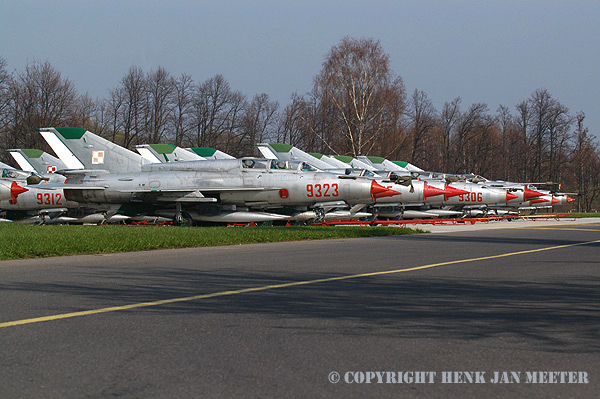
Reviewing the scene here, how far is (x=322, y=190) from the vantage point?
72.1 feet

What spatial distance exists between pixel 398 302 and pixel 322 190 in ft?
50.7

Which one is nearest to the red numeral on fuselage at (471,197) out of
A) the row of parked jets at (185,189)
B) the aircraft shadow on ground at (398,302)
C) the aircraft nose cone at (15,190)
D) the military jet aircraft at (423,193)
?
the military jet aircraft at (423,193)

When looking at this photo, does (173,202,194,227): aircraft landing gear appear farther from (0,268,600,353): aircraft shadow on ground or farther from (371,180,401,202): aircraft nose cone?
(0,268,600,353): aircraft shadow on ground

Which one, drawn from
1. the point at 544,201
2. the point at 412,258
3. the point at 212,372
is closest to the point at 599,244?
the point at 412,258

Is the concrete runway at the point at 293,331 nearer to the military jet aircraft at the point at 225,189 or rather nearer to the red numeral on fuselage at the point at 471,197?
the military jet aircraft at the point at 225,189

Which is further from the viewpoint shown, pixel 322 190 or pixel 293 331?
pixel 322 190

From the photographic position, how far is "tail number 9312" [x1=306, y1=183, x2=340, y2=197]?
21.9m

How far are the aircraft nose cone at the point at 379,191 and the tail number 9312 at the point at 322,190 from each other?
1.28 metres

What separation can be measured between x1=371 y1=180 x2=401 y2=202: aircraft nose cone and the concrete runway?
12.2 m

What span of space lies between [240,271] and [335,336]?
181 inches

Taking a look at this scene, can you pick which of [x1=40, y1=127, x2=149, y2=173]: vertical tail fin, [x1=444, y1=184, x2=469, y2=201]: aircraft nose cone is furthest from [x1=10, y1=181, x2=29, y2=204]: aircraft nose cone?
[x1=444, y1=184, x2=469, y2=201]: aircraft nose cone

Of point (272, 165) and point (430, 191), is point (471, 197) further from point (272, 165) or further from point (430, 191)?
point (272, 165)

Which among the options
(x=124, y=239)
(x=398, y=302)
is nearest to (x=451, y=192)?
(x=124, y=239)

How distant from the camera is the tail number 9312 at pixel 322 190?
862 inches
